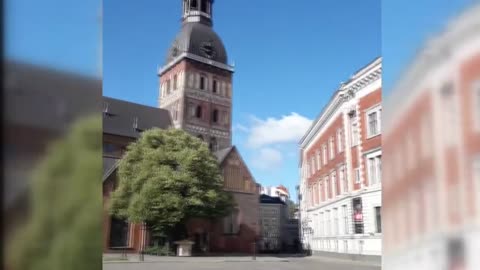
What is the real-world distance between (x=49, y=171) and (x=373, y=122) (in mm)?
15513

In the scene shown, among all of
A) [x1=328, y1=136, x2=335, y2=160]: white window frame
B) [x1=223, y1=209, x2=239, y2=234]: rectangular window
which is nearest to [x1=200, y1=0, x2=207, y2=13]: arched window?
[x1=223, y1=209, x2=239, y2=234]: rectangular window

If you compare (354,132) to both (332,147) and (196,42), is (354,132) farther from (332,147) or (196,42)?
(196,42)

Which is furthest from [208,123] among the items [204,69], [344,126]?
[344,126]

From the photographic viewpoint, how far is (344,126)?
1895cm

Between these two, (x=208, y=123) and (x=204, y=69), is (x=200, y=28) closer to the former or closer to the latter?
(x=204, y=69)

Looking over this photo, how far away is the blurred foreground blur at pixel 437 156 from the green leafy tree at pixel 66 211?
1.61 meters

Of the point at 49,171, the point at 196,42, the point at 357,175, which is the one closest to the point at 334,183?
the point at 357,175

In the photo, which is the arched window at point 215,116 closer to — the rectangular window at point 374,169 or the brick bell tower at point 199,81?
the brick bell tower at point 199,81

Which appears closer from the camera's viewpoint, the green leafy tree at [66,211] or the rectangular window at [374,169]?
the green leafy tree at [66,211]

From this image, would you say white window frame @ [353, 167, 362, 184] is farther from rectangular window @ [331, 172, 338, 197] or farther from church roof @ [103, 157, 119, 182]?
church roof @ [103, 157, 119, 182]

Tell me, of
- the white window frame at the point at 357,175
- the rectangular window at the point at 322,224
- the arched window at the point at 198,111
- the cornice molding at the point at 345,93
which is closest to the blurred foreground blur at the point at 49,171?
the cornice molding at the point at 345,93

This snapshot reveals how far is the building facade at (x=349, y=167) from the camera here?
54.1 ft

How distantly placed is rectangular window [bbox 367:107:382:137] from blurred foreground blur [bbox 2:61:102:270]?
48.5 feet

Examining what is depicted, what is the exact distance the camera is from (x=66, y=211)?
2312 millimetres
